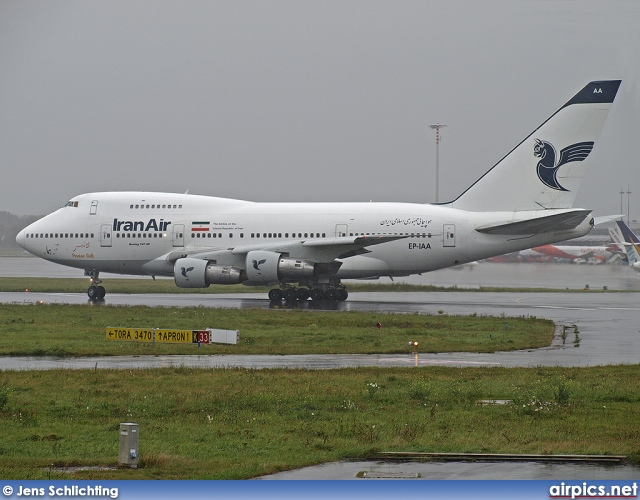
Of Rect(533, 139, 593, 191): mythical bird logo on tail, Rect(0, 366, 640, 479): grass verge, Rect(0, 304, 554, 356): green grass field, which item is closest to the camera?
Rect(0, 366, 640, 479): grass verge

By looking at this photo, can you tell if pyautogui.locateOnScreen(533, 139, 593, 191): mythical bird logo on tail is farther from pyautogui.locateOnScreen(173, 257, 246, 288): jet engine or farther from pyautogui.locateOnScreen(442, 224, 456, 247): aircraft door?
pyautogui.locateOnScreen(173, 257, 246, 288): jet engine

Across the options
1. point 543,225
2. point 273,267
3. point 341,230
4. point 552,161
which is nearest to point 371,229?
point 341,230

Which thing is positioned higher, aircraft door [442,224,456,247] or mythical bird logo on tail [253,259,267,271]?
aircraft door [442,224,456,247]

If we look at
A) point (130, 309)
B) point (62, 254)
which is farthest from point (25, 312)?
point (62, 254)

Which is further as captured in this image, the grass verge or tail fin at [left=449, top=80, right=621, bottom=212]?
tail fin at [left=449, top=80, right=621, bottom=212]

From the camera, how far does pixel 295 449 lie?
A: 12.1m

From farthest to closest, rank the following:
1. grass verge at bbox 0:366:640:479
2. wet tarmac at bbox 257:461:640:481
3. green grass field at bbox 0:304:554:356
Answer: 1. green grass field at bbox 0:304:554:356
2. grass verge at bbox 0:366:640:479
3. wet tarmac at bbox 257:461:640:481

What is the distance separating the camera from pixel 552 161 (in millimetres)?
41719

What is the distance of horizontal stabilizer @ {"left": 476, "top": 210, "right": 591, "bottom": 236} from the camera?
39.4 metres

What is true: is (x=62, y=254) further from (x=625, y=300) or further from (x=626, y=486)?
(x=626, y=486)

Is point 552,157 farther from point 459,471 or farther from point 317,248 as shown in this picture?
point 459,471

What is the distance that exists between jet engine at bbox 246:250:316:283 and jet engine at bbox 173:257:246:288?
3.03ft

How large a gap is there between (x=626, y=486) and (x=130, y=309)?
1149 inches

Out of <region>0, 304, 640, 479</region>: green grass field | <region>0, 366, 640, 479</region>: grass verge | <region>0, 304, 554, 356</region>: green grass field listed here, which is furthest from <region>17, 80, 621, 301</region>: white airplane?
<region>0, 366, 640, 479</region>: grass verge
